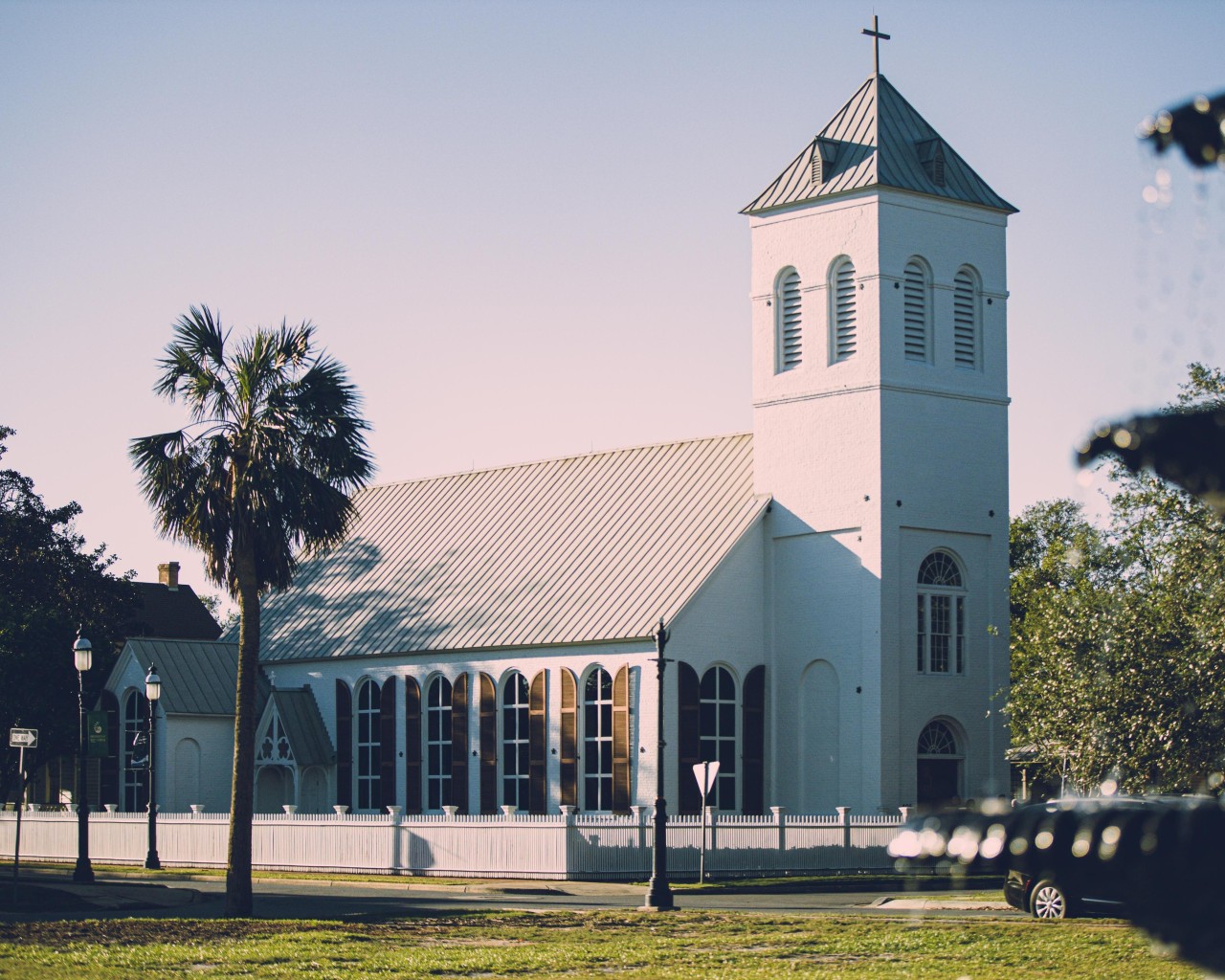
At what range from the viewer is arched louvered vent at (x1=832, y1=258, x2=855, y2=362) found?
47.0m

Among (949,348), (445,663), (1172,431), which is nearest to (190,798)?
(445,663)

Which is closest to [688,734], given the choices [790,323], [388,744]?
[790,323]

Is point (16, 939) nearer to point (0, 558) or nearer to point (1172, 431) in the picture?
point (1172, 431)

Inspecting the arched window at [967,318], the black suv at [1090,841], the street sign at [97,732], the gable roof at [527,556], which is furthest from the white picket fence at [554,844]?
the black suv at [1090,841]

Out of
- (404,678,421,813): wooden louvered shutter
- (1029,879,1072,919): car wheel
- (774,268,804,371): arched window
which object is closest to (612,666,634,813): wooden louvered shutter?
(404,678,421,813): wooden louvered shutter

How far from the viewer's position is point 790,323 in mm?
48562

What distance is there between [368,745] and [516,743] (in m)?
6.39

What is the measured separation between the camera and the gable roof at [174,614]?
272ft

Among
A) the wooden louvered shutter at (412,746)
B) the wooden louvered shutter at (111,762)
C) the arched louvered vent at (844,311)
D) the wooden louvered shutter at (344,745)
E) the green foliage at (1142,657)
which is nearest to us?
the green foliage at (1142,657)

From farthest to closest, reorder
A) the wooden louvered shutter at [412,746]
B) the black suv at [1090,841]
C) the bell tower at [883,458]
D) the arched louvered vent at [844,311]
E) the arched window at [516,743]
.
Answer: the wooden louvered shutter at [412,746] → the arched window at [516,743] → the arched louvered vent at [844,311] → the bell tower at [883,458] → the black suv at [1090,841]

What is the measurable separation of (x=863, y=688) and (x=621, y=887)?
33.8 feet

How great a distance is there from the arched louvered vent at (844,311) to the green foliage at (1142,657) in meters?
9.35

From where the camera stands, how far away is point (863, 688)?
45.4 meters

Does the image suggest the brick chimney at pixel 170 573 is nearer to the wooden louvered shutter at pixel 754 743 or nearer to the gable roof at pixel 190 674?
the gable roof at pixel 190 674
